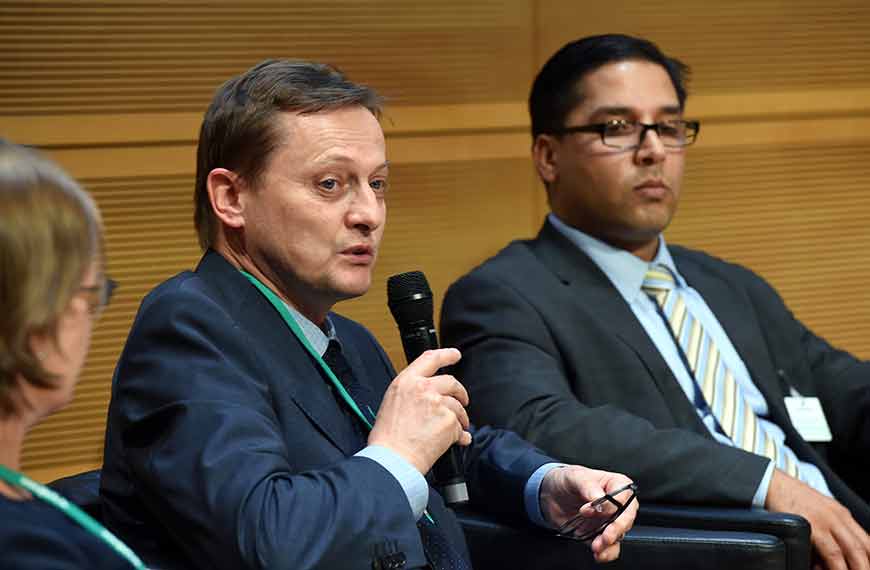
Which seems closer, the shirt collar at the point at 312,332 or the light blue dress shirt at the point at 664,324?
the shirt collar at the point at 312,332

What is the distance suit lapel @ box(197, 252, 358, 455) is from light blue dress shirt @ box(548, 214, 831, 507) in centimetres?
103

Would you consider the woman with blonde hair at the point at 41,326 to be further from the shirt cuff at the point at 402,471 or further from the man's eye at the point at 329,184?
the man's eye at the point at 329,184

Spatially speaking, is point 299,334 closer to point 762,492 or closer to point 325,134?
point 325,134

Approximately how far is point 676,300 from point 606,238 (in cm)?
20

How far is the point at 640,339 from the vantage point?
2.61 metres

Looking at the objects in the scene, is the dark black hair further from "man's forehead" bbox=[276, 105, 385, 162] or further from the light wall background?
"man's forehead" bbox=[276, 105, 385, 162]

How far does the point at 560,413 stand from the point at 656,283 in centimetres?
55

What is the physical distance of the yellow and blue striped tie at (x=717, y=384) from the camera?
263cm

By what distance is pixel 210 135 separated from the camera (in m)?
1.90

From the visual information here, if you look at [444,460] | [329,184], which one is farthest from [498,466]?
[329,184]

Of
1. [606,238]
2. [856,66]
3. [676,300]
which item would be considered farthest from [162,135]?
[856,66]

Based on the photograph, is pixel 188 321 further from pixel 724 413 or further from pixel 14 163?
pixel 724 413

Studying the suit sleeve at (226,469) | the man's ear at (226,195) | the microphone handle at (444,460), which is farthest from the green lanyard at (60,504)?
the man's ear at (226,195)

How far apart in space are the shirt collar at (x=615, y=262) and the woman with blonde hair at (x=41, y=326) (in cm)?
165
